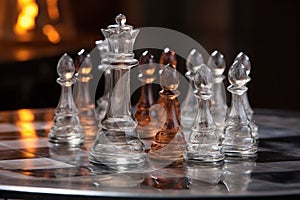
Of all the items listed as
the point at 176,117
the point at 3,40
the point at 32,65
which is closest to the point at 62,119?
the point at 176,117

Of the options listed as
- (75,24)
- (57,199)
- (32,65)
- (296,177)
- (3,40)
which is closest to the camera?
(57,199)

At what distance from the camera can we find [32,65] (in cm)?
316

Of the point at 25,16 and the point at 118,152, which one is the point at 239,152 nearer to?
the point at 118,152

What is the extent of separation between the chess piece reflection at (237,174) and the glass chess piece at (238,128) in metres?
0.04

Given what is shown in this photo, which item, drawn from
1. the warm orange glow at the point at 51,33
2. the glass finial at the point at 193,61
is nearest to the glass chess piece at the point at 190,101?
the glass finial at the point at 193,61

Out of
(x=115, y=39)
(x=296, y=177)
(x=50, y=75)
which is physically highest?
(x=115, y=39)

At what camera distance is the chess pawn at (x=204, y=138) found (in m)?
1.38

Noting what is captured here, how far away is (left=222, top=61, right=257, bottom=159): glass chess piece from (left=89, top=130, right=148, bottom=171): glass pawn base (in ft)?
0.58

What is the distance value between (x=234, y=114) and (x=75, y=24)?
2491 millimetres

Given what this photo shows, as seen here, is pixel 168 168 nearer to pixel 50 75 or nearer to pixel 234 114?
pixel 234 114

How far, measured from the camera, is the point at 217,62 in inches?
67.2

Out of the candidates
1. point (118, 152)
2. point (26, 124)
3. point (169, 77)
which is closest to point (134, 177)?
point (118, 152)

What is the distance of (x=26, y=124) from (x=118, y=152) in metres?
0.54

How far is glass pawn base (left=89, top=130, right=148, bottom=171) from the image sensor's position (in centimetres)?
134
